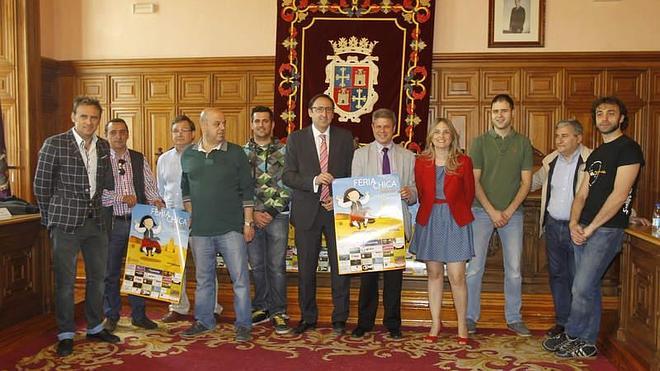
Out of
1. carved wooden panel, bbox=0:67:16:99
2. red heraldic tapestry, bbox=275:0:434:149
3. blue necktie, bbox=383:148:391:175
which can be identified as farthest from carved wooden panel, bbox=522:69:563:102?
carved wooden panel, bbox=0:67:16:99

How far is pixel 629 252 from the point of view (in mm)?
3779

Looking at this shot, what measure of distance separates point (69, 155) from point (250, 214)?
1239 mm

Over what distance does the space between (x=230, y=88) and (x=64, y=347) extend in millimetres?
3853

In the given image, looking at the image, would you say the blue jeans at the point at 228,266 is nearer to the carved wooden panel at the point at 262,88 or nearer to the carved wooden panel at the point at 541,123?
the carved wooden panel at the point at 262,88

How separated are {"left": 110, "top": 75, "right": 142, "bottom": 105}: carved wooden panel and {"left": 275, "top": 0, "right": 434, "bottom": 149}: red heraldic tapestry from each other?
1772mm

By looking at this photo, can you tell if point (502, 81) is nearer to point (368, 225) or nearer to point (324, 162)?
point (324, 162)

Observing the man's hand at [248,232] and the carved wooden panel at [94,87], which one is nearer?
the man's hand at [248,232]

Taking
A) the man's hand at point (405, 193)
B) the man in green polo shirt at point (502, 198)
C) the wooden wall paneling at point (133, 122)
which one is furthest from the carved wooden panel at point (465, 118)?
the wooden wall paneling at point (133, 122)

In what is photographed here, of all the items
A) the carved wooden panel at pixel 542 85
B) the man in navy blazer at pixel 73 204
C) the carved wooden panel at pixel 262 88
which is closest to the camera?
the man in navy blazer at pixel 73 204

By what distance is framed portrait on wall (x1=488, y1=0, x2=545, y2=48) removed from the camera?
21.1ft

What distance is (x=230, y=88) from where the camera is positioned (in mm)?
6895

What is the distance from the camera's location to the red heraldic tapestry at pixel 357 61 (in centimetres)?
645

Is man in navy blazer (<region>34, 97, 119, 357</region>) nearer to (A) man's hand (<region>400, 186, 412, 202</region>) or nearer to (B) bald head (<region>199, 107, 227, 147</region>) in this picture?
(B) bald head (<region>199, 107, 227, 147</region>)

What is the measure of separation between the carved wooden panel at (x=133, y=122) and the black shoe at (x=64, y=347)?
3.63m
